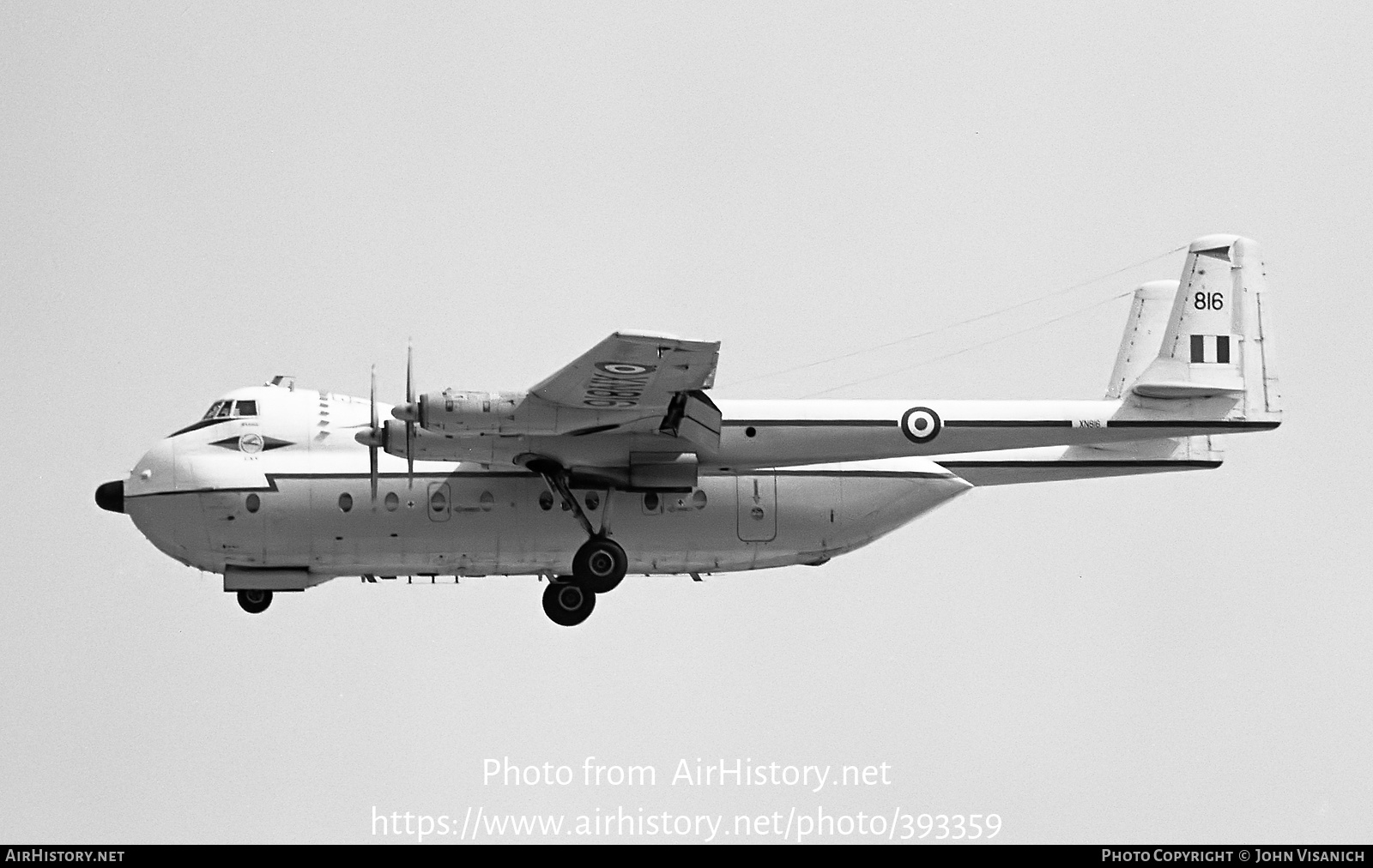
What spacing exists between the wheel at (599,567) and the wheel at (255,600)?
Result: 6.43m

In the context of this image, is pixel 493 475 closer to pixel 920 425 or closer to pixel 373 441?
pixel 373 441

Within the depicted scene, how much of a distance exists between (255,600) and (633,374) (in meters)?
10.5

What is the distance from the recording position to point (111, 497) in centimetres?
4388

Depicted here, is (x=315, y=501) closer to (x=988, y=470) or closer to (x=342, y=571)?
(x=342, y=571)

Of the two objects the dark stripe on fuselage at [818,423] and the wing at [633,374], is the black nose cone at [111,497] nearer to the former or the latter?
the wing at [633,374]

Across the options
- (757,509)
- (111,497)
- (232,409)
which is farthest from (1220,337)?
(111,497)

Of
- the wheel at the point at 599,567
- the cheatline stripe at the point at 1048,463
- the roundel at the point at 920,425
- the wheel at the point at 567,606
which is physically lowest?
the wheel at the point at 567,606

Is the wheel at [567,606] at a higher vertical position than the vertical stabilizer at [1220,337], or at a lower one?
lower

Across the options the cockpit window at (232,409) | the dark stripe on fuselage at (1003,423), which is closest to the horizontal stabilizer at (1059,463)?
the dark stripe on fuselage at (1003,423)

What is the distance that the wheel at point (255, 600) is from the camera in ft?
148
